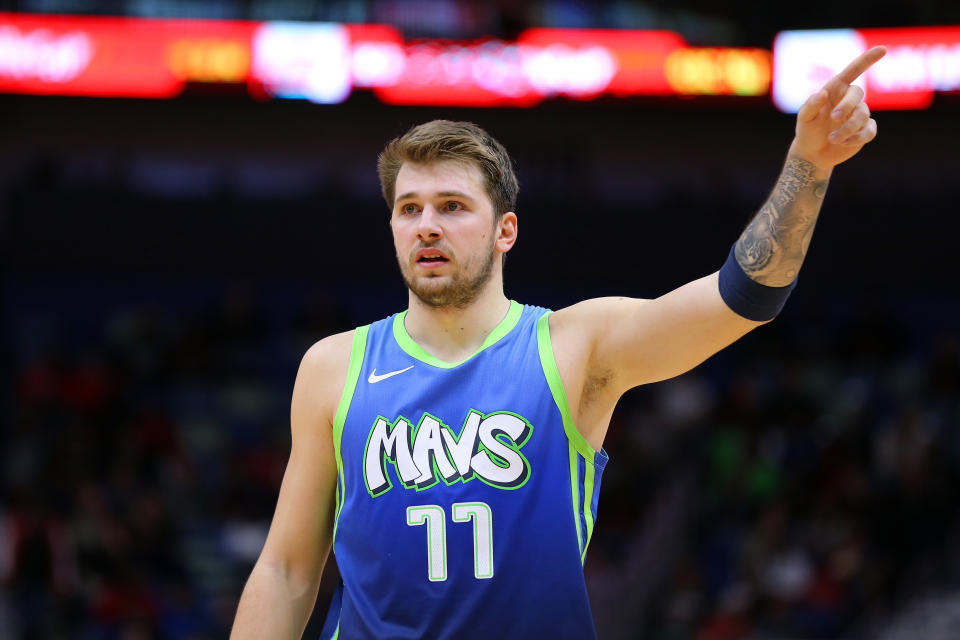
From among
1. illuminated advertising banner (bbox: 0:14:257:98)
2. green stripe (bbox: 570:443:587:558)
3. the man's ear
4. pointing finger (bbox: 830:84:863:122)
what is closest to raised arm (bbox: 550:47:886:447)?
pointing finger (bbox: 830:84:863:122)

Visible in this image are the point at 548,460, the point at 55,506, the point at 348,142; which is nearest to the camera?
the point at 548,460

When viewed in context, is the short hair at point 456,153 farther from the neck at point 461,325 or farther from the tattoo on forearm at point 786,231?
the tattoo on forearm at point 786,231

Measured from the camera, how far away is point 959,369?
13.3 meters

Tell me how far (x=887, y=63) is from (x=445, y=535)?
1169cm

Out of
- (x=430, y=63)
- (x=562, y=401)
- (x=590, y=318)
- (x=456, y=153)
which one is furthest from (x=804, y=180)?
(x=430, y=63)

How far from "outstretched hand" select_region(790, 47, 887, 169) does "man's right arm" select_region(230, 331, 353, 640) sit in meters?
1.50

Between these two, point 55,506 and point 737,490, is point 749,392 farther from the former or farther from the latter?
point 55,506

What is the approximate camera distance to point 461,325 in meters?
3.31

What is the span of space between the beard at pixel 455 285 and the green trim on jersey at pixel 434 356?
12cm

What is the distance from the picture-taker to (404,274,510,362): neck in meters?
3.29

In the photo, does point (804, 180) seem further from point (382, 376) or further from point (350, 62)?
point (350, 62)

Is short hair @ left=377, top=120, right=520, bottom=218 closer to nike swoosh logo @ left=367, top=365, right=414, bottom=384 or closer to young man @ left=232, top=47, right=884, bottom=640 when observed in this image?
young man @ left=232, top=47, right=884, bottom=640

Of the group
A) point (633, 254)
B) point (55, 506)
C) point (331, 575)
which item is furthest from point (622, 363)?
point (633, 254)

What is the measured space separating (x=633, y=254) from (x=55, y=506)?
327 inches
